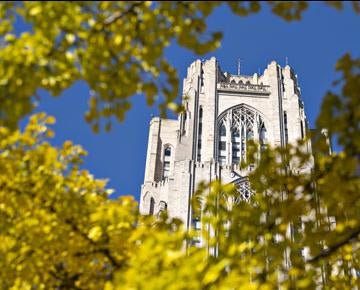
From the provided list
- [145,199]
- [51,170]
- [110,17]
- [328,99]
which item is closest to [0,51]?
[110,17]

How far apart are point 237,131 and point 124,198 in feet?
124

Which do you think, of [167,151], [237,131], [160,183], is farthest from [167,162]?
[237,131]

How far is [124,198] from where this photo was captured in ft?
18.8

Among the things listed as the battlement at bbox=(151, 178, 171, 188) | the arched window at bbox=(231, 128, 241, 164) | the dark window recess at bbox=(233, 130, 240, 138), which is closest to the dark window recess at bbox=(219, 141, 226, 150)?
the arched window at bbox=(231, 128, 241, 164)

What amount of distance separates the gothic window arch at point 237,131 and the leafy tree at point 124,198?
34.9 m

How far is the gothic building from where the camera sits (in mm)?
39031

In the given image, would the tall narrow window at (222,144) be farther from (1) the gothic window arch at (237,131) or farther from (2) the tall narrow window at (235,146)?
(2) the tall narrow window at (235,146)

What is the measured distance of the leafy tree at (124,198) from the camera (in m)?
3.96

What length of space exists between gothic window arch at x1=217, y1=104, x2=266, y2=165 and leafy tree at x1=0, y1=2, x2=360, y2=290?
34927mm

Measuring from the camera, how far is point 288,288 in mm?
5082

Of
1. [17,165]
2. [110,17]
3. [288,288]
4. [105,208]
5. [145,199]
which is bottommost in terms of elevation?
[288,288]

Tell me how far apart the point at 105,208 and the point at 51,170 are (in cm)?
85

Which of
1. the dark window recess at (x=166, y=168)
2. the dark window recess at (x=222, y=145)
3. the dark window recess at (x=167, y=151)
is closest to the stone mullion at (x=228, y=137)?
the dark window recess at (x=222, y=145)

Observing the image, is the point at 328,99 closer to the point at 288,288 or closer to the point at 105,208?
the point at 288,288
